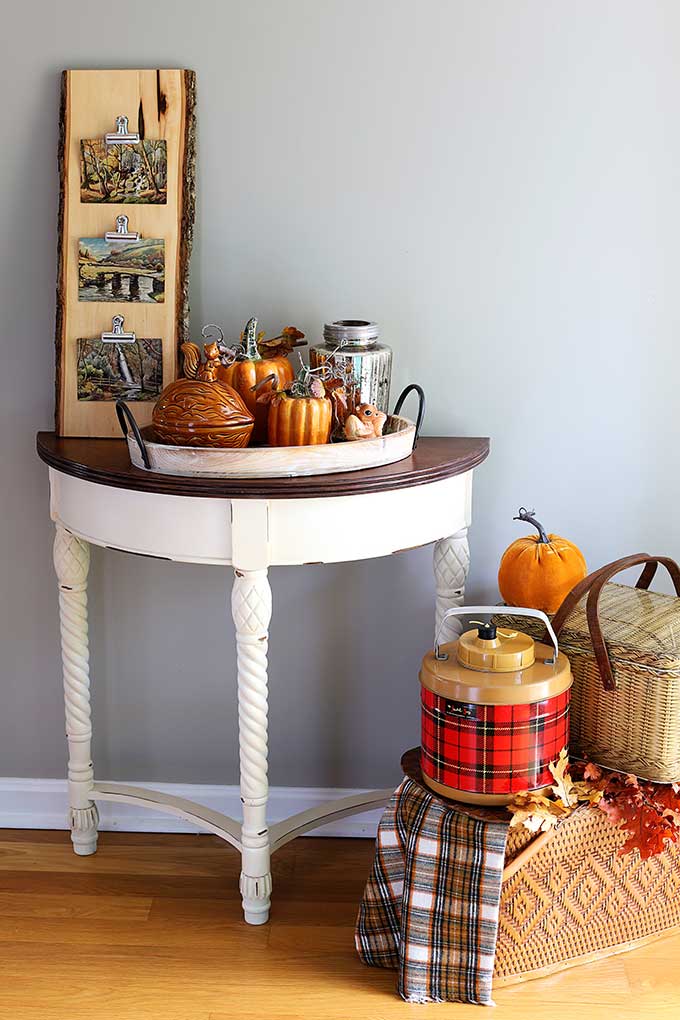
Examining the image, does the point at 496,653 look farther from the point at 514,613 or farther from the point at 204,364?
the point at 204,364

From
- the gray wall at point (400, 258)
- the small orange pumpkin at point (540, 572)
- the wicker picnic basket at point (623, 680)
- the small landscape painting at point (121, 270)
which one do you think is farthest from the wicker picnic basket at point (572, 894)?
the small landscape painting at point (121, 270)

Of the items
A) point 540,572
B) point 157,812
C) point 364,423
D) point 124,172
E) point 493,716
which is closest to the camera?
point 493,716

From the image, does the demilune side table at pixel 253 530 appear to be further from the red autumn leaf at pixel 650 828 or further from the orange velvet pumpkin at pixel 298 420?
the red autumn leaf at pixel 650 828

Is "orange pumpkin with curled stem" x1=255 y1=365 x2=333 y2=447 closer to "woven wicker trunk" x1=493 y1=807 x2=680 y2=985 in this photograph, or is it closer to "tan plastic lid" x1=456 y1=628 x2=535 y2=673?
"tan plastic lid" x1=456 y1=628 x2=535 y2=673

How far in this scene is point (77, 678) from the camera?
226cm

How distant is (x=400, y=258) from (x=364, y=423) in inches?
18.4

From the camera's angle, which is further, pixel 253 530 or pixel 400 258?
pixel 400 258

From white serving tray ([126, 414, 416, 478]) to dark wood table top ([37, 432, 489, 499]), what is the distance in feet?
0.05

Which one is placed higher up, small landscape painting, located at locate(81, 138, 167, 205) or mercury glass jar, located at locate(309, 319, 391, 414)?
small landscape painting, located at locate(81, 138, 167, 205)

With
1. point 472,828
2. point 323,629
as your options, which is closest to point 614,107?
point 323,629

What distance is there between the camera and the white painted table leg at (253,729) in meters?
1.91

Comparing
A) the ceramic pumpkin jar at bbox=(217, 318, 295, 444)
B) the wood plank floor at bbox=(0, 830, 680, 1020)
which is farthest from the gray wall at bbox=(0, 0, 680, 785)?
the wood plank floor at bbox=(0, 830, 680, 1020)

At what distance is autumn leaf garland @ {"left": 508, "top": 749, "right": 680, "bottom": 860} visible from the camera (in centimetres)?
188

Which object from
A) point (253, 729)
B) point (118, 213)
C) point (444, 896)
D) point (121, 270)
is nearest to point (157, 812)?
point (253, 729)
